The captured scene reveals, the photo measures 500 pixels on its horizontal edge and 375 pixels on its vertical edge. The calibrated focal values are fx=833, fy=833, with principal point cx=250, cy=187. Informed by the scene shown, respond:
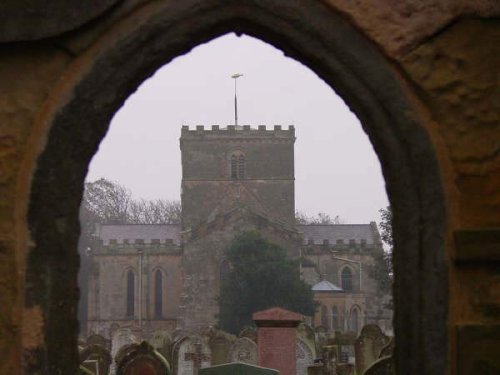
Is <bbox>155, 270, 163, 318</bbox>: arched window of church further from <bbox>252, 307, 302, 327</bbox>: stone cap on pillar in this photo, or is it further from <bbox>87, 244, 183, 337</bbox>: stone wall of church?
<bbox>252, 307, 302, 327</bbox>: stone cap on pillar

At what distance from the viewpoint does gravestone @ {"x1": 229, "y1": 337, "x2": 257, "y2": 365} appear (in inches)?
769

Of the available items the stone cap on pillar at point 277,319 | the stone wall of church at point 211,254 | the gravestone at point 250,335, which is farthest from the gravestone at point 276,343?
the stone wall of church at point 211,254

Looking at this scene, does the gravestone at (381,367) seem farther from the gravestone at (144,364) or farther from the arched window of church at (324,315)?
the arched window of church at (324,315)

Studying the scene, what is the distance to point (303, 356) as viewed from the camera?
18.9m

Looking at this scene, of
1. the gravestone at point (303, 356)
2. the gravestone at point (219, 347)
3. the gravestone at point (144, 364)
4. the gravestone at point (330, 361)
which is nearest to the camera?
the gravestone at point (144, 364)

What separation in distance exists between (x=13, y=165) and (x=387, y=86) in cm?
146

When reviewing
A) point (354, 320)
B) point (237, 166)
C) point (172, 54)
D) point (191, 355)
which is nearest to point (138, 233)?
point (237, 166)

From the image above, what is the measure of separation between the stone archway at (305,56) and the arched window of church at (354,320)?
4427cm

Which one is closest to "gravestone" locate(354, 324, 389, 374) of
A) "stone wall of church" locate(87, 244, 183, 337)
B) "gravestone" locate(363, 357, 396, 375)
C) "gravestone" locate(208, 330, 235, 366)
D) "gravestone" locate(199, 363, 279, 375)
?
"gravestone" locate(208, 330, 235, 366)

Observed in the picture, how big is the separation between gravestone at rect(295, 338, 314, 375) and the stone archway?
15.6 meters

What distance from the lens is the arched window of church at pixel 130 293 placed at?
171 ft

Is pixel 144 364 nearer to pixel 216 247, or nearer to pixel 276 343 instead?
pixel 276 343

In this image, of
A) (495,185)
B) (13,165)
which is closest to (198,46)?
(13,165)

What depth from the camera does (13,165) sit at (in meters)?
3.16
